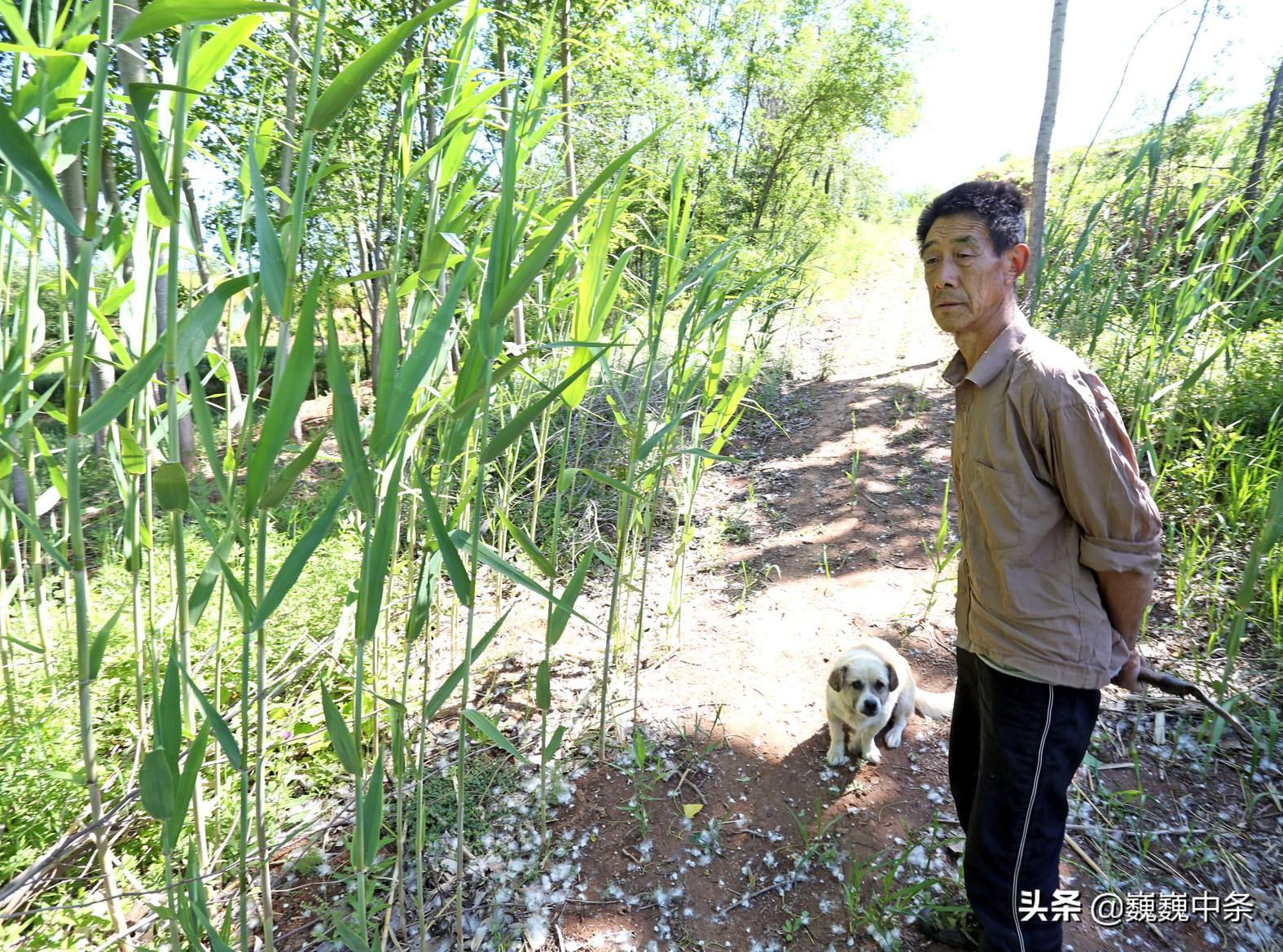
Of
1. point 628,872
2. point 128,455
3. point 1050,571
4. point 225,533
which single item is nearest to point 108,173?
point 128,455

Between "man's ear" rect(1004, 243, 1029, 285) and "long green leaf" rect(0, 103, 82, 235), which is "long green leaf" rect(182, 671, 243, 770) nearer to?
"long green leaf" rect(0, 103, 82, 235)

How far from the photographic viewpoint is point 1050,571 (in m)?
1.31

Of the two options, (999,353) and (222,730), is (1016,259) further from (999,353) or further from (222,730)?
(222,730)

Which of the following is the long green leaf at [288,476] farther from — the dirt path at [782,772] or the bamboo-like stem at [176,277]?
the dirt path at [782,772]

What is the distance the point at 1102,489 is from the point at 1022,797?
68 cm

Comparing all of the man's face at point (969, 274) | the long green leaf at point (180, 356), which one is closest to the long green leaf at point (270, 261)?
the long green leaf at point (180, 356)

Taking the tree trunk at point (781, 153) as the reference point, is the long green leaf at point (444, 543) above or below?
below

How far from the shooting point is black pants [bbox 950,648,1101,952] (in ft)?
4.32

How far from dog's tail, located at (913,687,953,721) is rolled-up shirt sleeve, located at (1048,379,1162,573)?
1347mm

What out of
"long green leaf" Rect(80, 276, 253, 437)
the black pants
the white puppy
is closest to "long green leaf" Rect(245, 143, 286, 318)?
"long green leaf" Rect(80, 276, 253, 437)

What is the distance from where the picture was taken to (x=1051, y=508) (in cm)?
129

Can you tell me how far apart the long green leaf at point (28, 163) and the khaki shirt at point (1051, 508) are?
1.58 metres

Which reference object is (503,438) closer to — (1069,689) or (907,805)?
(1069,689)

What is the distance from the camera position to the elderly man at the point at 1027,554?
124 centimetres
